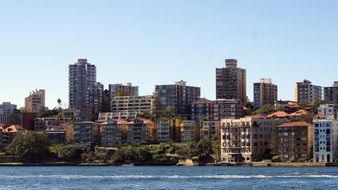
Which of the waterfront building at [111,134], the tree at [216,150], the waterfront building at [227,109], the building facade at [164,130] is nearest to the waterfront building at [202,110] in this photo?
the waterfront building at [227,109]

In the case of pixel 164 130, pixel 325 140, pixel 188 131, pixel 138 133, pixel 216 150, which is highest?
pixel 164 130

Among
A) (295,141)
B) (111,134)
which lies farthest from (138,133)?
(295,141)

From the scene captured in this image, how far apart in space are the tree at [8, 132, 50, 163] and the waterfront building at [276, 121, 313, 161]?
157ft

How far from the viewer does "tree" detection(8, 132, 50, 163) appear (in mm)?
163500

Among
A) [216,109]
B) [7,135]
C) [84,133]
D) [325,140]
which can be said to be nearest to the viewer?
[325,140]

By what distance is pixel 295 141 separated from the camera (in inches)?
5344

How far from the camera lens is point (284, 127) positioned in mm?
136500

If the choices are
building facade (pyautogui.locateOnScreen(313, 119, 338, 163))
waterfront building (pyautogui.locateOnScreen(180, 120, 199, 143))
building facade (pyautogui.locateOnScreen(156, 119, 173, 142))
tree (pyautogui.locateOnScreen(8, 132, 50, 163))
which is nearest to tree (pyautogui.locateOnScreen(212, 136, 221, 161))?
waterfront building (pyautogui.locateOnScreen(180, 120, 199, 143))

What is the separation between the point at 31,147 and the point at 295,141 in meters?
51.7

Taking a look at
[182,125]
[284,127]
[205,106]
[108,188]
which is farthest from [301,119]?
[108,188]

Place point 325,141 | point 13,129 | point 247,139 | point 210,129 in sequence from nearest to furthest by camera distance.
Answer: point 325,141 < point 247,139 < point 210,129 < point 13,129

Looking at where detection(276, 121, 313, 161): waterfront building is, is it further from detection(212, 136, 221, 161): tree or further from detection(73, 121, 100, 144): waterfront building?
detection(73, 121, 100, 144): waterfront building

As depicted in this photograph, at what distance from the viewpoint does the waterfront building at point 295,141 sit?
135 m

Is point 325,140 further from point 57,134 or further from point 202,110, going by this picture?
point 57,134
